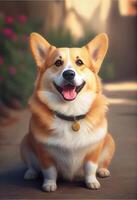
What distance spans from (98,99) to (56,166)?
0.79 ft

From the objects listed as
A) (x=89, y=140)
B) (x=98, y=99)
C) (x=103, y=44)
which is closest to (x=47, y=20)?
(x=103, y=44)

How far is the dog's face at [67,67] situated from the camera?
3.66 feet

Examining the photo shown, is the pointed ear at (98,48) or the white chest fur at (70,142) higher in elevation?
the pointed ear at (98,48)

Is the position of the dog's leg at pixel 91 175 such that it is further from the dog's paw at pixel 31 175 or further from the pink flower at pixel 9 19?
the pink flower at pixel 9 19

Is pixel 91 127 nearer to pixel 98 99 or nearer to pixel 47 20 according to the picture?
pixel 98 99

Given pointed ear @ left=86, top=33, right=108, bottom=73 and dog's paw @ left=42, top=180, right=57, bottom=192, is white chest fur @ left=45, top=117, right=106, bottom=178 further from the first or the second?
pointed ear @ left=86, top=33, right=108, bottom=73

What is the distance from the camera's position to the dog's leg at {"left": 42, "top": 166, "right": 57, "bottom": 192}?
1.18 m

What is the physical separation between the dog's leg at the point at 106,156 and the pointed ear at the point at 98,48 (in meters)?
0.23

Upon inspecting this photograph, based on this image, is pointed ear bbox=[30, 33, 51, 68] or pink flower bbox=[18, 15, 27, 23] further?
pink flower bbox=[18, 15, 27, 23]

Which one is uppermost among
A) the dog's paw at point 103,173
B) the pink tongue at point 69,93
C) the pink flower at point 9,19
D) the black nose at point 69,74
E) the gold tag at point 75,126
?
the pink flower at point 9,19

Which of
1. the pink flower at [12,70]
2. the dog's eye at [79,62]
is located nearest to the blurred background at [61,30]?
the pink flower at [12,70]

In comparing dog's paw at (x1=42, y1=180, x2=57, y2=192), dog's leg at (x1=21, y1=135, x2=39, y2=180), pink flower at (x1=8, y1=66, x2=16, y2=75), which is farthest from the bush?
dog's paw at (x1=42, y1=180, x2=57, y2=192)

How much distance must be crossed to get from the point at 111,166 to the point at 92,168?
0.30 ft

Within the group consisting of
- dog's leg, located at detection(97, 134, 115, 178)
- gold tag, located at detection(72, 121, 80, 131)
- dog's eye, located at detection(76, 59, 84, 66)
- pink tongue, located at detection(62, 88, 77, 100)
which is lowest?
dog's leg, located at detection(97, 134, 115, 178)
